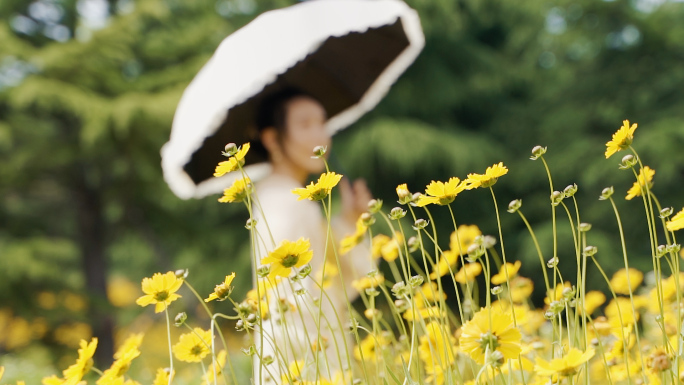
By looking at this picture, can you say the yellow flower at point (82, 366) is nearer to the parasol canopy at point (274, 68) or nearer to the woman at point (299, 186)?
the woman at point (299, 186)

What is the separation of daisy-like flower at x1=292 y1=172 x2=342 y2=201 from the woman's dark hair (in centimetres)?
95

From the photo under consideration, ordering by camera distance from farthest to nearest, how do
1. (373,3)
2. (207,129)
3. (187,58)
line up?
(187,58)
(373,3)
(207,129)

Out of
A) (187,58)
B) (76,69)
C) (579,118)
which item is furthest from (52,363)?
(579,118)

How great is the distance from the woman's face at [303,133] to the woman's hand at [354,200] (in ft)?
0.33

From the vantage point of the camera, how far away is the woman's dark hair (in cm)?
153

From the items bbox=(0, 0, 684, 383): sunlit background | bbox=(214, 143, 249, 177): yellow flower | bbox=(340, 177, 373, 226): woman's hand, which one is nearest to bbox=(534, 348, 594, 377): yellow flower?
bbox=(214, 143, 249, 177): yellow flower

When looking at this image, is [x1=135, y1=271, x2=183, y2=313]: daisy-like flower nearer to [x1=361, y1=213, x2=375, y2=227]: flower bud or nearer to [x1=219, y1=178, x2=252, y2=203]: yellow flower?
[x1=219, y1=178, x2=252, y2=203]: yellow flower

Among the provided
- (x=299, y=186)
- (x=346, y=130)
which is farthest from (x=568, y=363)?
(x=346, y=130)

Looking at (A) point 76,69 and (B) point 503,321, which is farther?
(A) point 76,69

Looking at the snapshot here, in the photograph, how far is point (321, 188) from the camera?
579 millimetres

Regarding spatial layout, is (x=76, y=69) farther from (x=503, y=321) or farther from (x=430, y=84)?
(x=503, y=321)

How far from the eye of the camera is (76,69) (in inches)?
179

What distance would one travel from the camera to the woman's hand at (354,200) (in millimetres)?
1484

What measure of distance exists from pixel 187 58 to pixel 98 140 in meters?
1.41
